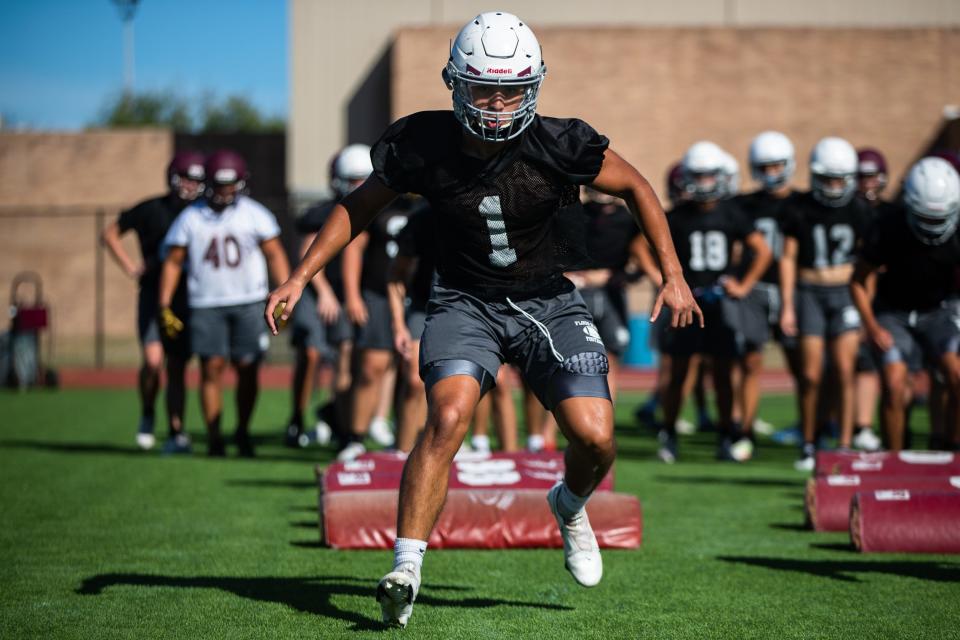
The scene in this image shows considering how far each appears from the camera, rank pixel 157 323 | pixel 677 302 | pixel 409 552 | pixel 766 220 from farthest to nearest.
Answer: pixel 766 220
pixel 157 323
pixel 677 302
pixel 409 552

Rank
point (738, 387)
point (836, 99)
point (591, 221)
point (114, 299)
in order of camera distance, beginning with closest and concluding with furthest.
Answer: point (591, 221) → point (738, 387) → point (836, 99) → point (114, 299)

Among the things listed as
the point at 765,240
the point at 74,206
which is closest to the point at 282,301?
the point at 765,240

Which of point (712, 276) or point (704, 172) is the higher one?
point (704, 172)

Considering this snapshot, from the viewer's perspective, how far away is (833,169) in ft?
31.8

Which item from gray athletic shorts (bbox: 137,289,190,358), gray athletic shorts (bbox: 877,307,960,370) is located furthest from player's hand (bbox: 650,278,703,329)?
gray athletic shorts (bbox: 137,289,190,358)

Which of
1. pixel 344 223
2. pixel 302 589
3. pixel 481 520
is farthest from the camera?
pixel 481 520

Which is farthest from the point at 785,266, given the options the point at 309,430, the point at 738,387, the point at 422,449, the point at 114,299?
the point at 114,299

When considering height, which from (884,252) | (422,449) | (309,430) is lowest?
(309,430)

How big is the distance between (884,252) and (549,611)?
4.20 meters

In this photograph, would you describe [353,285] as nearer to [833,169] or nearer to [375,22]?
[833,169]

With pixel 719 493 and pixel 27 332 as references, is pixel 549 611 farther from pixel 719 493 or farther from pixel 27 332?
pixel 27 332

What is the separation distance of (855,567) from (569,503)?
1.60 m

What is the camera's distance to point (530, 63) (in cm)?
477

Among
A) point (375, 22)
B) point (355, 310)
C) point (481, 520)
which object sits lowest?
point (481, 520)
